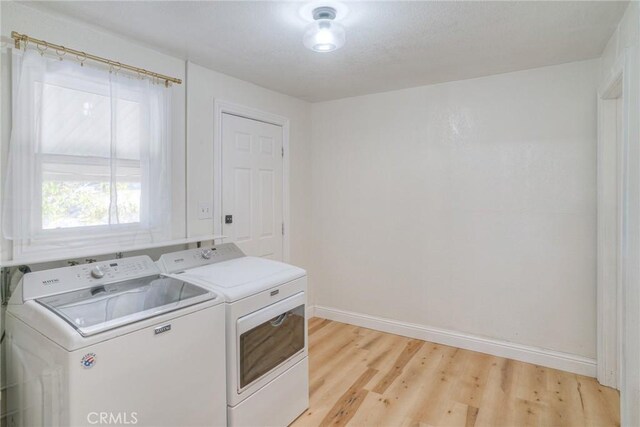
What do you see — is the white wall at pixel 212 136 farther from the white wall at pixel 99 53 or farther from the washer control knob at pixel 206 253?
the washer control knob at pixel 206 253

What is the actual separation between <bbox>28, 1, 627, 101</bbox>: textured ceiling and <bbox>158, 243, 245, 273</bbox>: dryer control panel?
1337 mm

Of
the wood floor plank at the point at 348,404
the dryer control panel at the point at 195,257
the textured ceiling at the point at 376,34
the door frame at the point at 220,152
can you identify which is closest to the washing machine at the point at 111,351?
the dryer control panel at the point at 195,257

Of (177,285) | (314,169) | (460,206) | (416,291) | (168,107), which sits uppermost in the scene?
(168,107)

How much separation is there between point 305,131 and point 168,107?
1638 millimetres

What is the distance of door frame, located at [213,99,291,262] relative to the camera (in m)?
2.70

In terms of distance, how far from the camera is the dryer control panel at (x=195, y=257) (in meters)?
2.09

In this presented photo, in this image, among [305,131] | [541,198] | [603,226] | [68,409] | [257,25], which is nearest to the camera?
[68,409]

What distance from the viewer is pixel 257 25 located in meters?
1.95

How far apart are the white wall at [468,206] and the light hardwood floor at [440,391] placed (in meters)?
0.29

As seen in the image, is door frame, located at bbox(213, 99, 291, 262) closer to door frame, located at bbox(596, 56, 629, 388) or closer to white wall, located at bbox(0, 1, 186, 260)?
white wall, located at bbox(0, 1, 186, 260)

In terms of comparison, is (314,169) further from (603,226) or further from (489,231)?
(603,226)

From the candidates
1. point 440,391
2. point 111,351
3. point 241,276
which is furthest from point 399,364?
point 111,351

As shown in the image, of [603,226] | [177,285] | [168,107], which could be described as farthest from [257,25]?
[603,226]

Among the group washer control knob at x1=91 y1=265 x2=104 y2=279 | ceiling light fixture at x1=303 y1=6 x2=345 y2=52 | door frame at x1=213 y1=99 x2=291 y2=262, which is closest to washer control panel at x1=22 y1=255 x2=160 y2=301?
washer control knob at x1=91 y1=265 x2=104 y2=279
